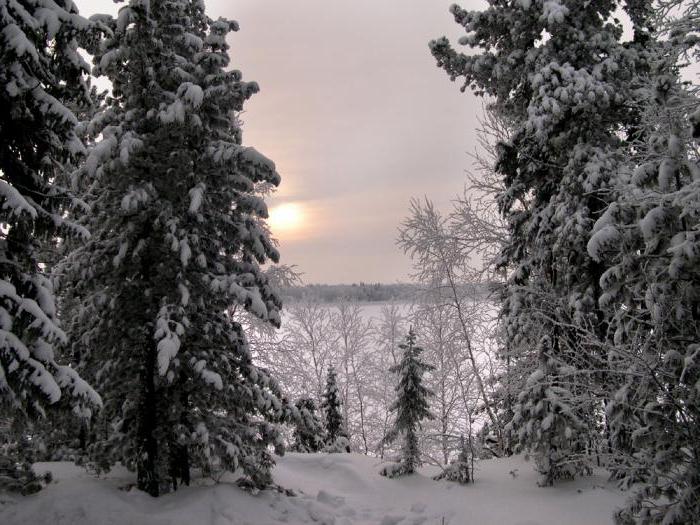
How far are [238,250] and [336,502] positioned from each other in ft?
18.4

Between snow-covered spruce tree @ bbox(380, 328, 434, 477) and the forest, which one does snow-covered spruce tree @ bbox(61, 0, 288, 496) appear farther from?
snow-covered spruce tree @ bbox(380, 328, 434, 477)

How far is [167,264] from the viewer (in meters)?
8.90

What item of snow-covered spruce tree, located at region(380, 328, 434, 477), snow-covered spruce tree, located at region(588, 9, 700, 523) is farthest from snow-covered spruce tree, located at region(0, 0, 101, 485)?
snow-covered spruce tree, located at region(380, 328, 434, 477)

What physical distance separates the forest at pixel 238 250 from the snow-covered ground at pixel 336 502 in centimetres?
34

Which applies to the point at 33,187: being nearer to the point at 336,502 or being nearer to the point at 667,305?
the point at 336,502

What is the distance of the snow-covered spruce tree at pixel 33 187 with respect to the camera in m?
5.73

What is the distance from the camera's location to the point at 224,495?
8695 millimetres

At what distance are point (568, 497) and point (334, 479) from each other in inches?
211

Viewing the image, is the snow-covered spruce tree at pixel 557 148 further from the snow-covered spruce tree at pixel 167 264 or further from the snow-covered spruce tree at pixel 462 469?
the snow-covered spruce tree at pixel 167 264

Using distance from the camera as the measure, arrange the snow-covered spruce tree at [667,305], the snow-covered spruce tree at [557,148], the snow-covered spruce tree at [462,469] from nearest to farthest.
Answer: the snow-covered spruce tree at [667,305] → the snow-covered spruce tree at [557,148] → the snow-covered spruce tree at [462,469]

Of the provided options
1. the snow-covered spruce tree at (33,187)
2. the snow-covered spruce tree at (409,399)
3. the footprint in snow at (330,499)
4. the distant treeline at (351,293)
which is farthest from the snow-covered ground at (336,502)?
the distant treeline at (351,293)

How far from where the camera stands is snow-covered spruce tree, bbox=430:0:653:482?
9.52 metres

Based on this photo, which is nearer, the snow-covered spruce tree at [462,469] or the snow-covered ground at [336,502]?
the snow-covered ground at [336,502]

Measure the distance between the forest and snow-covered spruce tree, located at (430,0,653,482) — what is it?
5 centimetres
